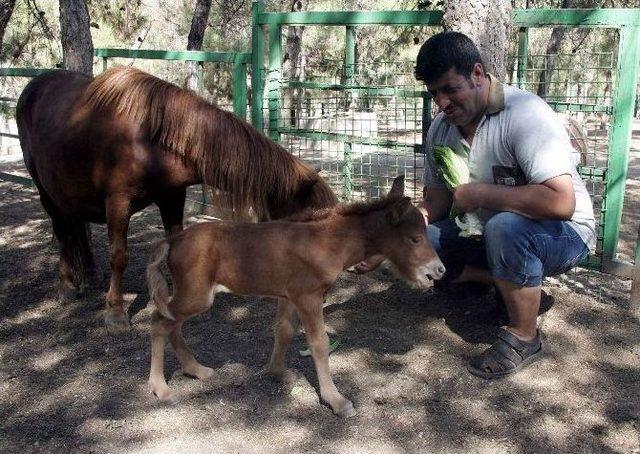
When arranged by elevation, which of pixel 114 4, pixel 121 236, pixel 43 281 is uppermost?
pixel 114 4

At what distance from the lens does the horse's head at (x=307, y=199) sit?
3.57 m

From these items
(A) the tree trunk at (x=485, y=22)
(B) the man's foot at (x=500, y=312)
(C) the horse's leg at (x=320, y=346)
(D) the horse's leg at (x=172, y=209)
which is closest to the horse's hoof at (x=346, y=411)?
(C) the horse's leg at (x=320, y=346)

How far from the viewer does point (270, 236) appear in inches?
125

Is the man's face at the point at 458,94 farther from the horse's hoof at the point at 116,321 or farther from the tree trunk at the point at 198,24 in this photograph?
the tree trunk at the point at 198,24

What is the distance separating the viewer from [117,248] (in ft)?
14.0

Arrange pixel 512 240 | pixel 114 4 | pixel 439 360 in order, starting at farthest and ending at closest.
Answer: pixel 114 4
pixel 439 360
pixel 512 240

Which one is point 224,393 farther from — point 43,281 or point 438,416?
point 43,281

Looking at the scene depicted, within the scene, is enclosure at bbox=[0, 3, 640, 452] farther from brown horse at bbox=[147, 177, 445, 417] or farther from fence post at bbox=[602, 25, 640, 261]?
brown horse at bbox=[147, 177, 445, 417]

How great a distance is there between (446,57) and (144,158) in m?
1.82

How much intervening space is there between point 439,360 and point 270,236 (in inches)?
47.1

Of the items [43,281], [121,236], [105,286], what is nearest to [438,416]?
[121,236]

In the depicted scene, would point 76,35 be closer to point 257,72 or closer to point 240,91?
point 240,91

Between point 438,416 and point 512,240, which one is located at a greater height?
point 512,240

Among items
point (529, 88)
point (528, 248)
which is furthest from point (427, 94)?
point (528, 248)
